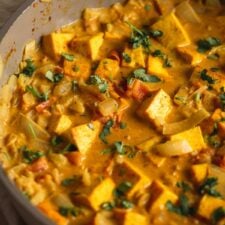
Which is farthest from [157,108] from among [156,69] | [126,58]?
[126,58]

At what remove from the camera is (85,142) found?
4430 mm

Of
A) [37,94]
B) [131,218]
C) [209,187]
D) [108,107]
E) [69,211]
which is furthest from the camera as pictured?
[37,94]

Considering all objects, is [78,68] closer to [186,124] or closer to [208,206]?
[186,124]

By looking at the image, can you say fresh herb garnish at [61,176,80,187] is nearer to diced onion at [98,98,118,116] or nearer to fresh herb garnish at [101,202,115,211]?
fresh herb garnish at [101,202,115,211]

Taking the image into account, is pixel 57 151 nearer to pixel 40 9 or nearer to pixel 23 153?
pixel 23 153

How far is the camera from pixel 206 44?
202 inches

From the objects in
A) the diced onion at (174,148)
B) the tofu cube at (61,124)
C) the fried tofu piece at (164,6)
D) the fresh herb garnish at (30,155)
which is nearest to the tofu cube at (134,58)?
the fried tofu piece at (164,6)

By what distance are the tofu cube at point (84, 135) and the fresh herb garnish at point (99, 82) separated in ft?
1.02

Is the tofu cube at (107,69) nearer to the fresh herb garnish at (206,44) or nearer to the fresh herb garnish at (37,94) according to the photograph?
the fresh herb garnish at (37,94)

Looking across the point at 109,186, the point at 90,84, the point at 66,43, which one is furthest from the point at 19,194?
the point at 66,43

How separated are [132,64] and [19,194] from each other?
1.57 m

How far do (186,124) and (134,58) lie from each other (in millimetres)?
700

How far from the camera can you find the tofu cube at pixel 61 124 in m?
4.50

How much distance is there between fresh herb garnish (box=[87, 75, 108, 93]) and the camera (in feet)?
15.6
